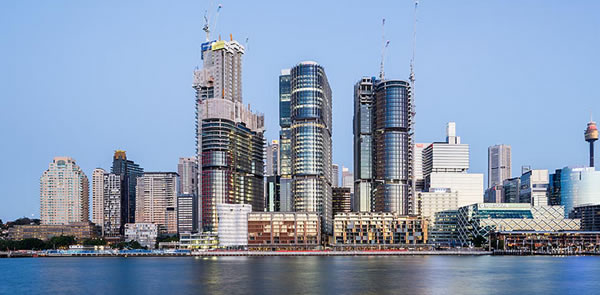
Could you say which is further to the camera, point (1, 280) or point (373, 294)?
point (1, 280)

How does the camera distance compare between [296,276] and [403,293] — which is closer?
[403,293]

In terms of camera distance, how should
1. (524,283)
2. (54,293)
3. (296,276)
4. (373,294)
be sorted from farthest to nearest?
(296,276)
(524,283)
(54,293)
(373,294)

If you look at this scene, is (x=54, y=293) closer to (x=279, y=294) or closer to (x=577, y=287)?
(x=279, y=294)

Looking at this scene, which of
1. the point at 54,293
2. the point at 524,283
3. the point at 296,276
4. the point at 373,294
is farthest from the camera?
the point at 296,276

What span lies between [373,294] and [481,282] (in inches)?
1362

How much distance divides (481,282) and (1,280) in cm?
11261

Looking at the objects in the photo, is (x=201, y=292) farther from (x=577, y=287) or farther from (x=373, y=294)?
(x=577, y=287)

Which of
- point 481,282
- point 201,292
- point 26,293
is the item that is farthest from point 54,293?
point 481,282

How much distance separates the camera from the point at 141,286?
443 ft

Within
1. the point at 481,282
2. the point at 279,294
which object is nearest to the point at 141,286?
the point at 279,294

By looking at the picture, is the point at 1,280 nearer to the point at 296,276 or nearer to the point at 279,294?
the point at 296,276

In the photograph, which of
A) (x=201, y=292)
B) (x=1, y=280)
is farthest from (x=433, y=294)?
(x=1, y=280)

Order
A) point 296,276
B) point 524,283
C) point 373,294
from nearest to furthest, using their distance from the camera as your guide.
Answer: point 373,294, point 524,283, point 296,276

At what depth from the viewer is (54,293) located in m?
128
